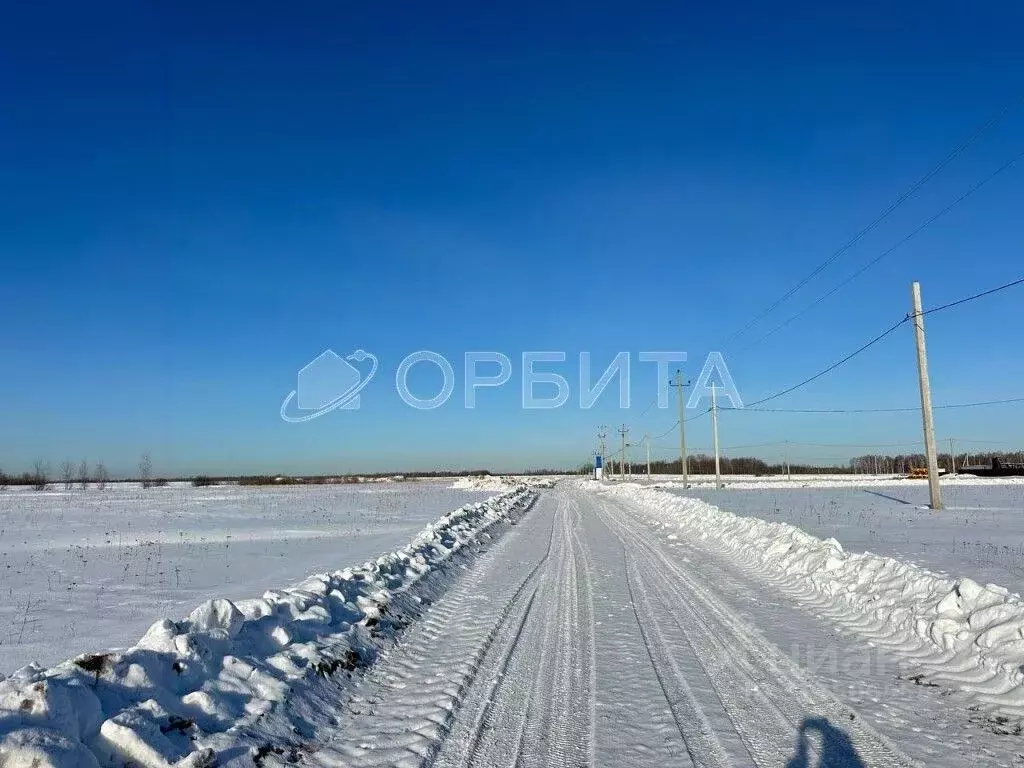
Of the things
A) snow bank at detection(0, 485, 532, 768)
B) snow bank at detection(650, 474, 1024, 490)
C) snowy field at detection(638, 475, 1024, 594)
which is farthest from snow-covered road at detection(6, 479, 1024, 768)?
snow bank at detection(650, 474, 1024, 490)

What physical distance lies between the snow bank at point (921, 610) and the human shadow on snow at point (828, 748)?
1.57 m

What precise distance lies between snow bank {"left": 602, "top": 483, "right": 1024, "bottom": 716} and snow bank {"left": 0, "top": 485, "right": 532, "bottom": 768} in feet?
18.1

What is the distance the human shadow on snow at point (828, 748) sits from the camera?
4172 mm

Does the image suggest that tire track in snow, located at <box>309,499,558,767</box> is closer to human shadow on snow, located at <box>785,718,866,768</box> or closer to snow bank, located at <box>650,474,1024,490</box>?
human shadow on snow, located at <box>785,718,866,768</box>

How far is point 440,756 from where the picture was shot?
4.38 meters

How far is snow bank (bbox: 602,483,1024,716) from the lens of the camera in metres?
5.84

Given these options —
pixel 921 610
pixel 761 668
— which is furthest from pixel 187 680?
pixel 921 610

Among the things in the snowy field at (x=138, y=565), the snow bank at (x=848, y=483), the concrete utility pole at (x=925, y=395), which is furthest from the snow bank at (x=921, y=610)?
the snow bank at (x=848, y=483)

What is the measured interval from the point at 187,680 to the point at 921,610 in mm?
7493

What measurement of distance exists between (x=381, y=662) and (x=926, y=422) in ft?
76.5

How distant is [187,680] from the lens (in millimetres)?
5094

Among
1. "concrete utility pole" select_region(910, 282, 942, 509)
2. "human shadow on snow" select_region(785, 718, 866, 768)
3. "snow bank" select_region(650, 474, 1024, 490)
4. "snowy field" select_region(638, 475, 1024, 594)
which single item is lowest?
"snow bank" select_region(650, 474, 1024, 490)

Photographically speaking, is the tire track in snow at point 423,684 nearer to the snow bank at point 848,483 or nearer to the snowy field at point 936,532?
the snowy field at point 936,532

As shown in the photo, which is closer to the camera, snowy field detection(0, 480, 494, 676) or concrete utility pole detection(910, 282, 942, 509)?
snowy field detection(0, 480, 494, 676)
